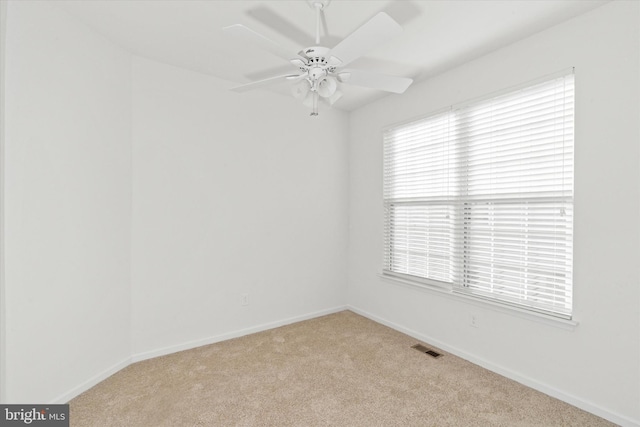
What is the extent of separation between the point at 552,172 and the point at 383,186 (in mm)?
1704

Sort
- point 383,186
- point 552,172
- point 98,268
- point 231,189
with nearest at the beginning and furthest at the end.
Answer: point 552,172
point 98,268
point 231,189
point 383,186

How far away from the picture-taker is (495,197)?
253cm

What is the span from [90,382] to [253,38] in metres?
2.68

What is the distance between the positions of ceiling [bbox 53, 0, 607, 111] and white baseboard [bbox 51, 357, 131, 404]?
2660 mm

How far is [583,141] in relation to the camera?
81.4 inches

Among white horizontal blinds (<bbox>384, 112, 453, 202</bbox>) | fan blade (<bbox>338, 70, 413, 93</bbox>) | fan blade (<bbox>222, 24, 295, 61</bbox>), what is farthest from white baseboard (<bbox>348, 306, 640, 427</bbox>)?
fan blade (<bbox>222, 24, 295, 61</bbox>)

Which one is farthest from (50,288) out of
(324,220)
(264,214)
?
(324,220)

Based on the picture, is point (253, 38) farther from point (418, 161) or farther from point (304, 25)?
point (418, 161)

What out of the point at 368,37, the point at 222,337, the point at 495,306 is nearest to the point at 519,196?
the point at 495,306

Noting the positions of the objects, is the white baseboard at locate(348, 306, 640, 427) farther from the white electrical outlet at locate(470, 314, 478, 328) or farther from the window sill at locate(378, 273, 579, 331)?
the window sill at locate(378, 273, 579, 331)

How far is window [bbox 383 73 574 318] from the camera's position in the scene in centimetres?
219

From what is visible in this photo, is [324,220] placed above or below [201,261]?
above

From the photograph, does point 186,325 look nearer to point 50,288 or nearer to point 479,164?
point 50,288

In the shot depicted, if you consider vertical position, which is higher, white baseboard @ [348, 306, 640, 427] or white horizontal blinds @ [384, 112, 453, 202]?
white horizontal blinds @ [384, 112, 453, 202]
